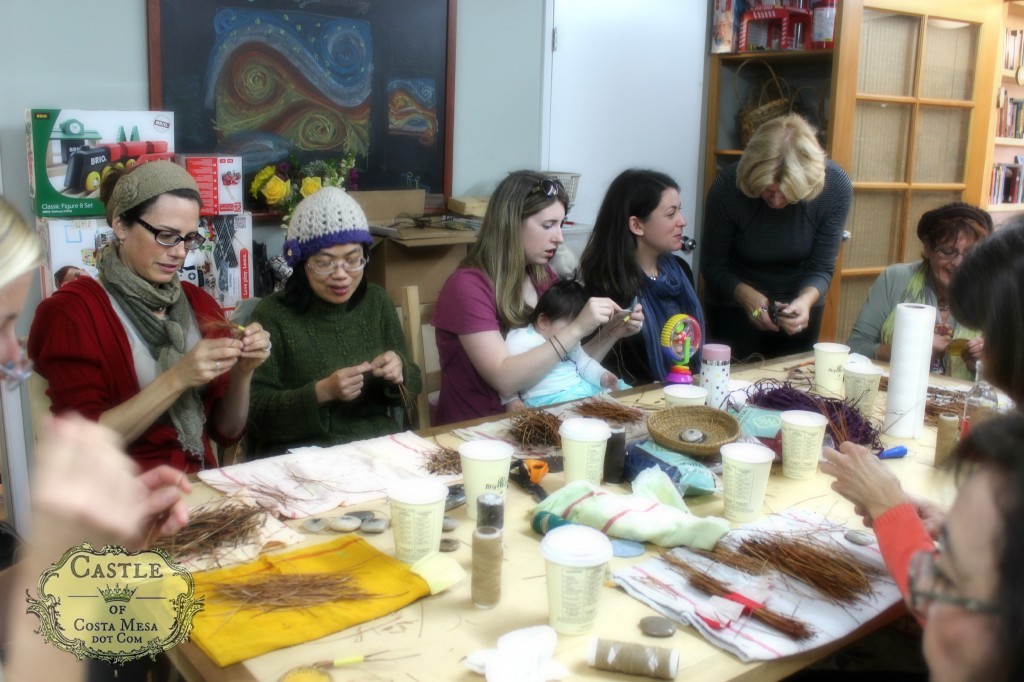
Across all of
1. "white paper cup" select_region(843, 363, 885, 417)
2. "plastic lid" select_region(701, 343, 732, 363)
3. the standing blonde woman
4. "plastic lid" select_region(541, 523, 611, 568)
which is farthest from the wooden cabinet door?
"plastic lid" select_region(541, 523, 611, 568)

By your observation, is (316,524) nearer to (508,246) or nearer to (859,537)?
(859,537)

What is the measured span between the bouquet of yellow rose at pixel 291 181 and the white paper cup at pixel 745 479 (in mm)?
2393

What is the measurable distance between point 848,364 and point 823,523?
2.92 feet

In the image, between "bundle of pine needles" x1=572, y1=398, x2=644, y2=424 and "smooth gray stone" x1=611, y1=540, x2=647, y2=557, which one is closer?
"smooth gray stone" x1=611, y1=540, x2=647, y2=557

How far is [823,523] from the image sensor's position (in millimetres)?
1672

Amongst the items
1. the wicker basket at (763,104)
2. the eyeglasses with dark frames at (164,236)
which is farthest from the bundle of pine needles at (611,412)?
the wicker basket at (763,104)

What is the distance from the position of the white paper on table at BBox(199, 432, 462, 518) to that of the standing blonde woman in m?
1.86

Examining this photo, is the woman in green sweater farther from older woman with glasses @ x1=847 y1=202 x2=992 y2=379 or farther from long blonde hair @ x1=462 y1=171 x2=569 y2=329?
older woman with glasses @ x1=847 y1=202 x2=992 y2=379

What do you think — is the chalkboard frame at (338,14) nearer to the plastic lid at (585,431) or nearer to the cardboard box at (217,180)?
the cardboard box at (217,180)

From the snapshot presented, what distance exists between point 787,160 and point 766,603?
2418 mm

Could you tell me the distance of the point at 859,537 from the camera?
5.24 feet

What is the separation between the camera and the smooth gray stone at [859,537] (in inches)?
62.4

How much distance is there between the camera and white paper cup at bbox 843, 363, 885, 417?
7.80 feet

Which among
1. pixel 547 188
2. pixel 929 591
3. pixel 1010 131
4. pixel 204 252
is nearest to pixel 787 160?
pixel 547 188
